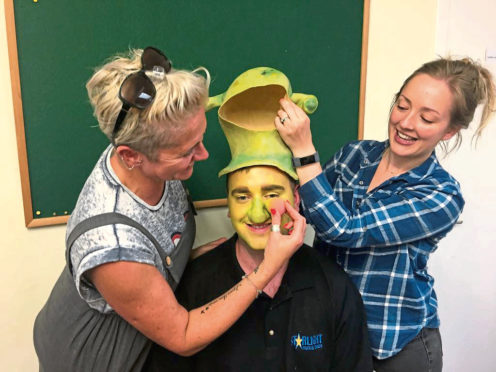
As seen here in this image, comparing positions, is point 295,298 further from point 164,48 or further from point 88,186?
point 164,48

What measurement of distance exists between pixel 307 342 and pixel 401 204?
0.47 metres

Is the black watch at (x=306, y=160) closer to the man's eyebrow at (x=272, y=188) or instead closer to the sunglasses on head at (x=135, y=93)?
the man's eyebrow at (x=272, y=188)

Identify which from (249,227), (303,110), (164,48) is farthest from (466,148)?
(164,48)

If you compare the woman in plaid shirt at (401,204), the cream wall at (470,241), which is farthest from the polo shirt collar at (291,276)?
the cream wall at (470,241)

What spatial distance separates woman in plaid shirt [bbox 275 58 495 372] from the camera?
108 cm

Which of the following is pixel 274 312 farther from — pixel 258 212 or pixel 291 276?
pixel 258 212

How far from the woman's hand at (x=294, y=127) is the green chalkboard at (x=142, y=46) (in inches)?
16.5

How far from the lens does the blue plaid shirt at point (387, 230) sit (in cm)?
108

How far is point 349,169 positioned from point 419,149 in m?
0.23

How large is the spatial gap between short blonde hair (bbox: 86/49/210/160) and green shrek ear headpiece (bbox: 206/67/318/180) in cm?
22

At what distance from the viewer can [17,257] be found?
4.21 feet

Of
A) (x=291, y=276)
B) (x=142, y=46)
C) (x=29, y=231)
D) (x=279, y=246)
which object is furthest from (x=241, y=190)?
(x=29, y=231)

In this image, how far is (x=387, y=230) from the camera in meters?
1.08

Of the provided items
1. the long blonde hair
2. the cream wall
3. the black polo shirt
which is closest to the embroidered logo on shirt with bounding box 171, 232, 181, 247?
the black polo shirt
